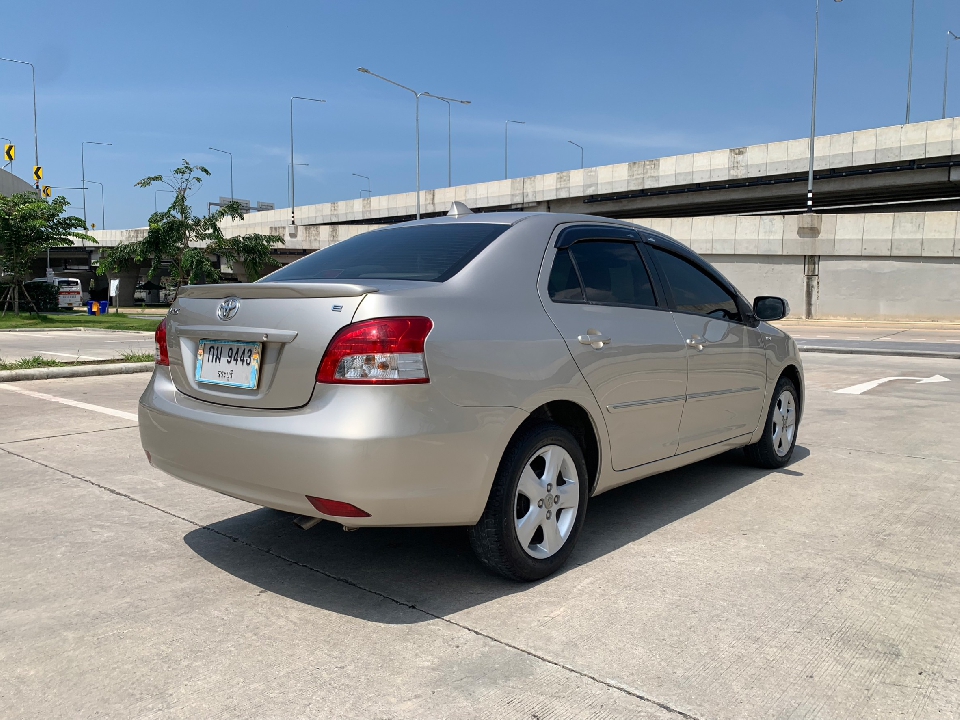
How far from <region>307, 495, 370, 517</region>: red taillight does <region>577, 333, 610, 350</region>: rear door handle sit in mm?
1276

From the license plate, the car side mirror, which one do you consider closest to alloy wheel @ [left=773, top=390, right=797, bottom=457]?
the car side mirror

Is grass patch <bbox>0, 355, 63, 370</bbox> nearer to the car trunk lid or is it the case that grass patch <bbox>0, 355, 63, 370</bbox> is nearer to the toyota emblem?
the car trunk lid

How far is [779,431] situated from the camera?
5672mm

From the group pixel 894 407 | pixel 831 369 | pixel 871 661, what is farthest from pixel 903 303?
pixel 871 661

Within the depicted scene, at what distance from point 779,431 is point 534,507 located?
2.88 metres

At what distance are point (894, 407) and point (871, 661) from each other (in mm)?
6604

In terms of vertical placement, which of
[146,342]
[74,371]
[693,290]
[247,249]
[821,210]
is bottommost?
[146,342]

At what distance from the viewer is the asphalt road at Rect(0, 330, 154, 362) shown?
14.9 meters

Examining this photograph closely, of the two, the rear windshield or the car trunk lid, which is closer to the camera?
the car trunk lid

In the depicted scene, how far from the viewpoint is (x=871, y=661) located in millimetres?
2805

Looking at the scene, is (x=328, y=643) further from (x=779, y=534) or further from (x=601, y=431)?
(x=779, y=534)

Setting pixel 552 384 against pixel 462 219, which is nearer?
pixel 552 384

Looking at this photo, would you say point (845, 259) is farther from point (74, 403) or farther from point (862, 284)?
point (74, 403)

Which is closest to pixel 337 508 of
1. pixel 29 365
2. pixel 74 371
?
pixel 74 371
